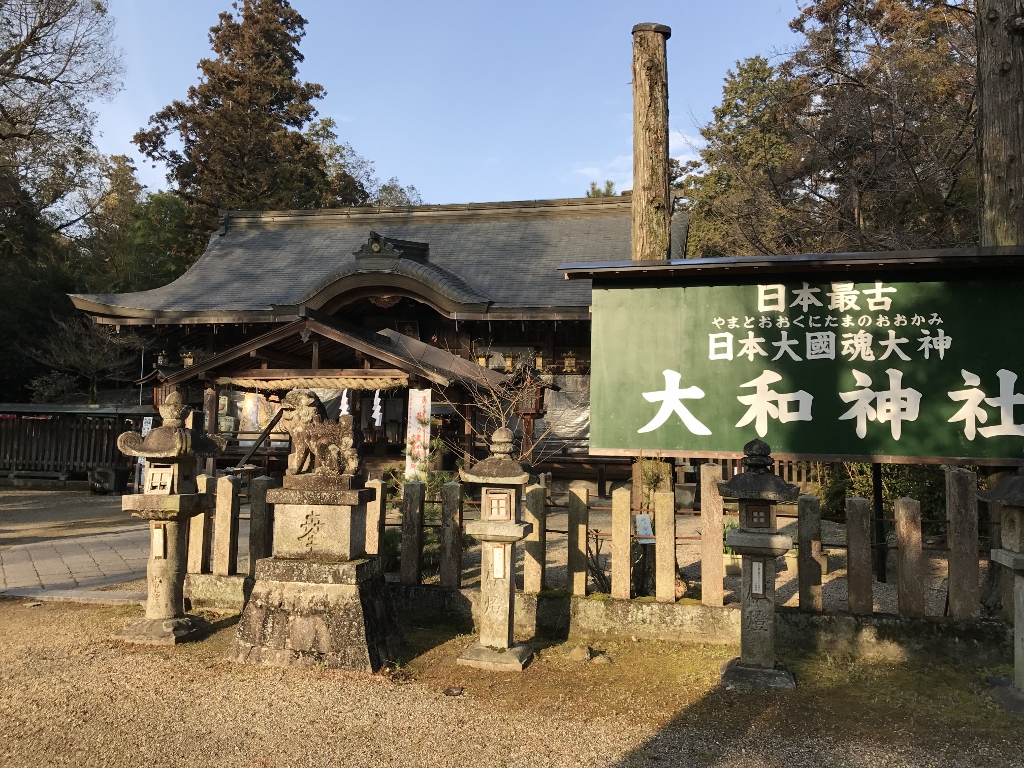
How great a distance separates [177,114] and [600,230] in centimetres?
2319

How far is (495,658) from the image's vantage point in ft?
16.8

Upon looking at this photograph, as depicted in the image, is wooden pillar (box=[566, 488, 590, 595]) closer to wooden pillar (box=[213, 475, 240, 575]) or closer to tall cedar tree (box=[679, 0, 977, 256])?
wooden pillar (box=[213, 475, 240, 575])

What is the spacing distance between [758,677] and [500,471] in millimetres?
2219

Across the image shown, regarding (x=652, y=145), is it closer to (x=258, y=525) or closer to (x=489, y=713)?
(x=258, y=525)

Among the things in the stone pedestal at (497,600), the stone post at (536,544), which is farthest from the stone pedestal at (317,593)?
the stone post at (536,544)

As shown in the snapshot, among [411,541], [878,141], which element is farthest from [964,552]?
[878,141]

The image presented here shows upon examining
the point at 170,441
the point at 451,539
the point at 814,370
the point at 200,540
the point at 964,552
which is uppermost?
the point at 814,370

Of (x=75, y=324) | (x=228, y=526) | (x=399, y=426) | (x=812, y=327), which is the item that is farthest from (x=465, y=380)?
(x=75, y=324)

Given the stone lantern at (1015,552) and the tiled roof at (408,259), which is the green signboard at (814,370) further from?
the tiled roof at (408,259)

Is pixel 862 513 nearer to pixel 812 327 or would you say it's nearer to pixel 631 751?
pixel 812 327

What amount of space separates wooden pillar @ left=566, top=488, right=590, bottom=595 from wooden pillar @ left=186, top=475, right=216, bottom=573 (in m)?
3.46

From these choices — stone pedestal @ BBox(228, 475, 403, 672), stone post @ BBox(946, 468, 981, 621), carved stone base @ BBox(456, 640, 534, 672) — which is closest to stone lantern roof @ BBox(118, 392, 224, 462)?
stone pedestal @ BBox(228, 475, 403, 672)

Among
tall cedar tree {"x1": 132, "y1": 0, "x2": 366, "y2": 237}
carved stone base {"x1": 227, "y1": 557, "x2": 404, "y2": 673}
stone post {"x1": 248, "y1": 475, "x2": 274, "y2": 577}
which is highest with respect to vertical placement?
tall cedar tree {"x1": 132, "y1": 0, "x2": 366, "y2": 237}

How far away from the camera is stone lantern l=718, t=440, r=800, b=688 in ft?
15.5
